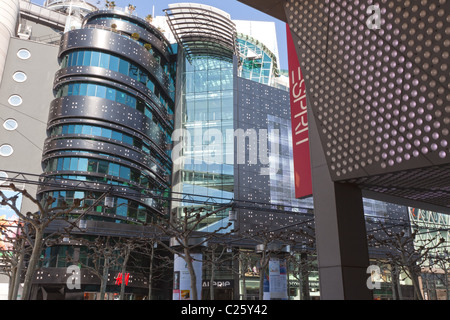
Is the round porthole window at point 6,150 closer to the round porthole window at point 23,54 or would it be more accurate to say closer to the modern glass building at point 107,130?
the modern glass building at point 107,130

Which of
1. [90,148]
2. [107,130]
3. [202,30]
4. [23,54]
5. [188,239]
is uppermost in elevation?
[202,30]

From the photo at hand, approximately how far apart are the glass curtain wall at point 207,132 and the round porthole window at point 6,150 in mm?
19957

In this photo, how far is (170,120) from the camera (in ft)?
175

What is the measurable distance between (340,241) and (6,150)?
4809 centimetres

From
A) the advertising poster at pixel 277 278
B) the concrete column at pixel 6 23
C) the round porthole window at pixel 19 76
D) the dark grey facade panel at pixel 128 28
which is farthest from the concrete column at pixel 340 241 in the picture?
the concrete column at pixel 6 23

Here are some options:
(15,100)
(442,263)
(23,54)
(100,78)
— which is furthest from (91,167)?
(442,263)

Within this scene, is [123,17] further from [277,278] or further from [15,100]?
[277,278]

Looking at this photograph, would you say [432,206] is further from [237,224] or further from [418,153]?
[237,224]

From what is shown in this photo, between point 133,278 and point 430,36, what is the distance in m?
38.7

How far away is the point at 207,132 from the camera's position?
48625mm

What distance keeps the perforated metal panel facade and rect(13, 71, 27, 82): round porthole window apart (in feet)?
163

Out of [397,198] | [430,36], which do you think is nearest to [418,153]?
[430,36]

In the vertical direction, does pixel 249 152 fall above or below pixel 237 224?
above

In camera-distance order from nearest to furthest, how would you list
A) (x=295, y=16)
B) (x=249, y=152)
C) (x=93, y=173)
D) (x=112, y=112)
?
(x=295, y=16)
(x=93, y=173)
(x=112, y=112)
(x=249, y=152)
